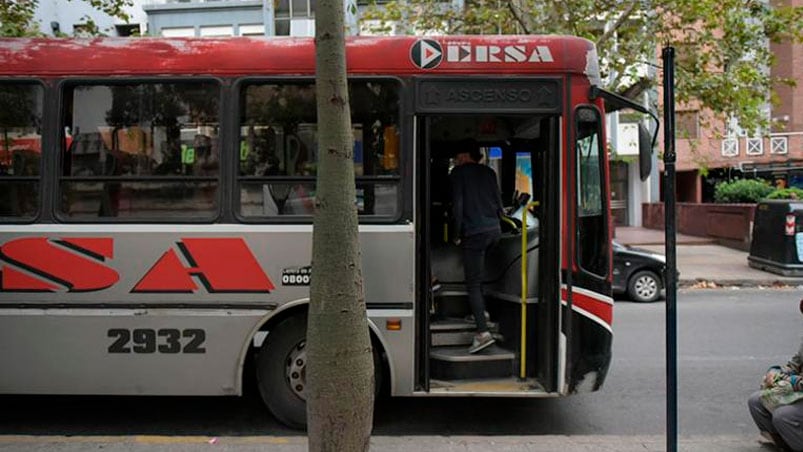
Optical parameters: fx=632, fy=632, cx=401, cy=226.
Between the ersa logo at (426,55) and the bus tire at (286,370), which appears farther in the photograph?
the bus tire at (286,370)

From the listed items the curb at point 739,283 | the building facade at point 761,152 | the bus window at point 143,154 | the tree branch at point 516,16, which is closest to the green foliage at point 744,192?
the building facade at point 761,152

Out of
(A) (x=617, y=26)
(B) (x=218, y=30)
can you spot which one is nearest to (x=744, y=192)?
(A) (x=617, y=26)

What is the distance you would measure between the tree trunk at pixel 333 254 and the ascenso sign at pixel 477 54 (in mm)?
1834

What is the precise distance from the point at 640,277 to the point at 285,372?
8208mm

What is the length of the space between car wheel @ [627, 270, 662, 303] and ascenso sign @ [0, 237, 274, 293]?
8322 millimetres

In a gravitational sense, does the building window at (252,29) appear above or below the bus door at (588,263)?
above

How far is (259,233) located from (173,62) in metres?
1.43

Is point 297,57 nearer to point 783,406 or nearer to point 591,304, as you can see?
point 591,304

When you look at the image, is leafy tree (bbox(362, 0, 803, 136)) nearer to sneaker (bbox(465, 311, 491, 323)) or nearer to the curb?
the curb

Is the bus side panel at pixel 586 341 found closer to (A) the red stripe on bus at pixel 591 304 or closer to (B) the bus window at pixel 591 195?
(A) the red stripe on bus at pixel 591 304

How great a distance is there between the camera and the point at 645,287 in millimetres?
11219

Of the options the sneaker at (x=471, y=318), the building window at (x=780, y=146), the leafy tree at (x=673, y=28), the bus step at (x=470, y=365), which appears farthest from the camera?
the building window at (x=780, y=146)

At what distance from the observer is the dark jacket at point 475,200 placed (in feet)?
16.9

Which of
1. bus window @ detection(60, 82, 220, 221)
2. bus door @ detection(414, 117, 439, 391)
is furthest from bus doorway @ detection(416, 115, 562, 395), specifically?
bus window @ detection(60, 82, 220, 221)
